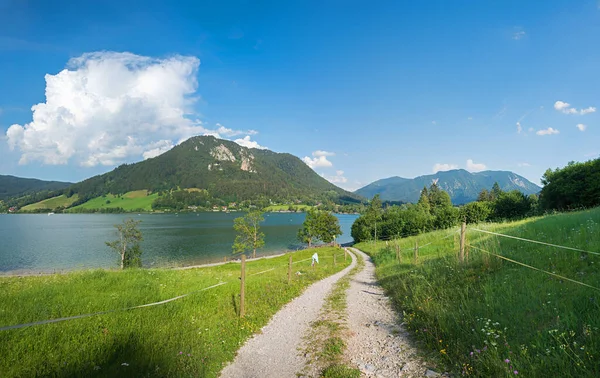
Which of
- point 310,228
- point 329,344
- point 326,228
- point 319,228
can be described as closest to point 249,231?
point 310,228

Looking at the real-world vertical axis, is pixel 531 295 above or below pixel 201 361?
above

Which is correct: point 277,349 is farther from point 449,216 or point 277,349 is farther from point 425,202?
point 425,202

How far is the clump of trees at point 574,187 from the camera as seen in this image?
140 ft

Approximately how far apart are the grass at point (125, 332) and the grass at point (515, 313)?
519 centimetres

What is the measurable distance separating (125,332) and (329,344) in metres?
5.23

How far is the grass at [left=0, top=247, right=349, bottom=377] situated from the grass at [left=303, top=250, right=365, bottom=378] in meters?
1.94

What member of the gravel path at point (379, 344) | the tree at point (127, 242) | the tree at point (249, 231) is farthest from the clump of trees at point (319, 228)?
the gravel path at point (379, 344)

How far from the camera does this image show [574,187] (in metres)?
44.9

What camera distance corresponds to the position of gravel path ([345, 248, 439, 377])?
5.69m

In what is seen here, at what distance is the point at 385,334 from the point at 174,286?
917 centimetres

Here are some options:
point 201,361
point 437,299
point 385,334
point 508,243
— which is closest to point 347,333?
point 385,334

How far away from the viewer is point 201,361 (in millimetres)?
6199

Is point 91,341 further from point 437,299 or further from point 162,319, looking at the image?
point 437,299

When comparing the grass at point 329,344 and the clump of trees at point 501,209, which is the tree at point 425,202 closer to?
the clump of trees at point 501,209
